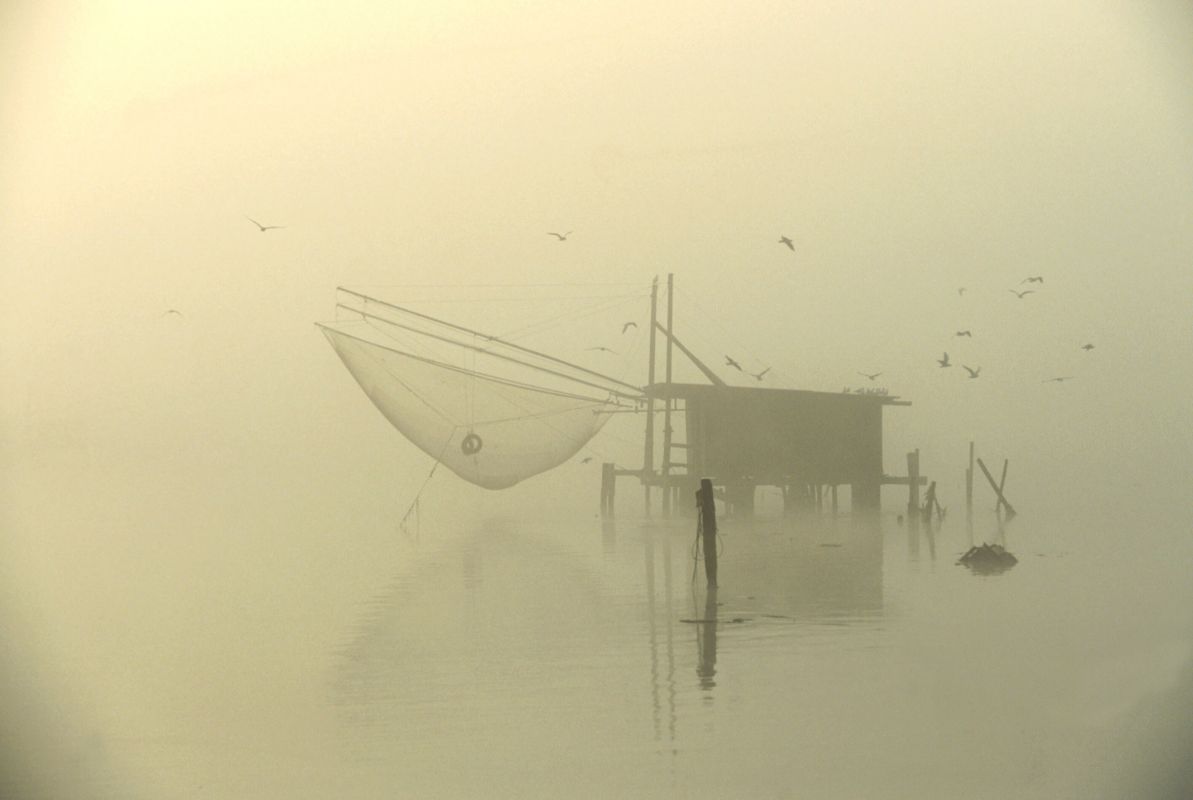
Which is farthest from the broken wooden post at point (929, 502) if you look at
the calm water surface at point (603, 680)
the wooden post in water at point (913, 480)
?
the calm water surface at point (603, 680)

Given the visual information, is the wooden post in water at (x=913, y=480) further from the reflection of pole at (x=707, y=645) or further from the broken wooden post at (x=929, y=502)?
the reflection of pole at (x=707, y=645)

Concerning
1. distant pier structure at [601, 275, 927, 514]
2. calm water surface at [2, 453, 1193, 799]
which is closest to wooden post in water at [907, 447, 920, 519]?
distant pier structure at [601, 275, 927, 514]

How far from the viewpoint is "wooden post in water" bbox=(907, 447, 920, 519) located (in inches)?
1658

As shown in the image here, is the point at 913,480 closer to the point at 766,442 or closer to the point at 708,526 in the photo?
the point at 766,442

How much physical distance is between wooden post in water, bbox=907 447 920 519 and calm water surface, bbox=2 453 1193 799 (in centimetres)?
1780

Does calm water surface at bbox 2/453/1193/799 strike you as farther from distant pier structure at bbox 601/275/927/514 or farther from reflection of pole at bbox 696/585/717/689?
distant pier structure at bbox 601/275/927/514

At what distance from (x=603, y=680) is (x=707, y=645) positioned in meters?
1.86

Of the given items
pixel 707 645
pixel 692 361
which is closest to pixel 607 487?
pixel 692 361

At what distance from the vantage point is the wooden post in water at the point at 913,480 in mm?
42125

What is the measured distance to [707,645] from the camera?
13516mm

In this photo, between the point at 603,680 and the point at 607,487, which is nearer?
the point at 603,680

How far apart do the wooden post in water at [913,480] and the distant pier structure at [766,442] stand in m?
0.07

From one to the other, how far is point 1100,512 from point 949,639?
40732 millimetres

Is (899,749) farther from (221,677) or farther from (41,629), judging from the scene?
(41,629)
